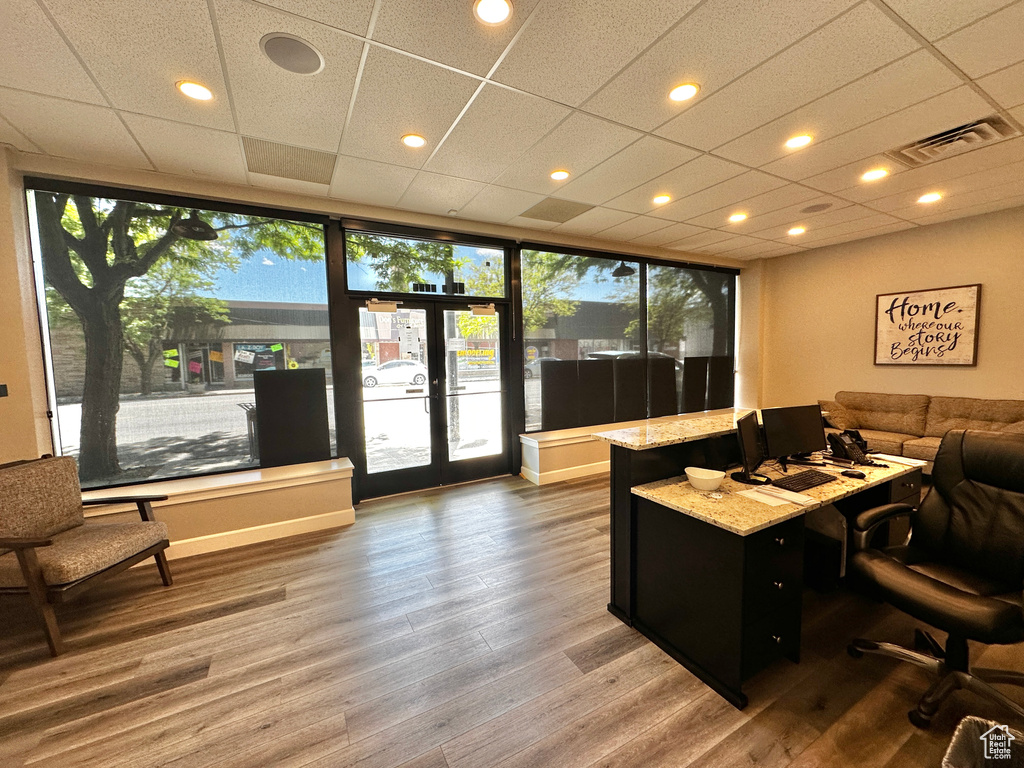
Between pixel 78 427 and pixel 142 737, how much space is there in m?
2.57

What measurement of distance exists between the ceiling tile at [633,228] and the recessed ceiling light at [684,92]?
6.81ft

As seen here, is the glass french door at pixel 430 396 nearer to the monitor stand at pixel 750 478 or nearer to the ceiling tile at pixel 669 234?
the ceiling tile at pixel 669 234

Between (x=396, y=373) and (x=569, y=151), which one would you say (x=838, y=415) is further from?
(x=396, y=373)

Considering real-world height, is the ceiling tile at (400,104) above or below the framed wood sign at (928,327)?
above

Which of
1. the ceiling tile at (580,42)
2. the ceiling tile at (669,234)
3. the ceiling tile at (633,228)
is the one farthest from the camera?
the ceiling tile at (669,234)

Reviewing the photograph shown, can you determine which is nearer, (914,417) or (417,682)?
(417,682)

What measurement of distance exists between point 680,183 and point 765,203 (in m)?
1.15

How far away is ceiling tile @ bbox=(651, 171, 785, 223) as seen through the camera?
3.29 metres

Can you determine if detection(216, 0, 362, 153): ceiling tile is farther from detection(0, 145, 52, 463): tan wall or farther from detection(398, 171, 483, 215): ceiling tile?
detection(0, 145, 52, 463): tan wall

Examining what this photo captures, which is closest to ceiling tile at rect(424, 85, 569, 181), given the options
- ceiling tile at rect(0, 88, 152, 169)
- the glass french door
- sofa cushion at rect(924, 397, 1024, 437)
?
the glass french door

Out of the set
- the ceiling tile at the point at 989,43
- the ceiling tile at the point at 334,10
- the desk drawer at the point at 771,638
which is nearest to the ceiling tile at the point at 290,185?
the ceiling tile at the point at 334,10

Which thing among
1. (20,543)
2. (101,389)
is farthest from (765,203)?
(101,389)

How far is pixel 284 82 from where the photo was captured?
2.01m

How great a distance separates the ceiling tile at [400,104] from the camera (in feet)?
6.39
